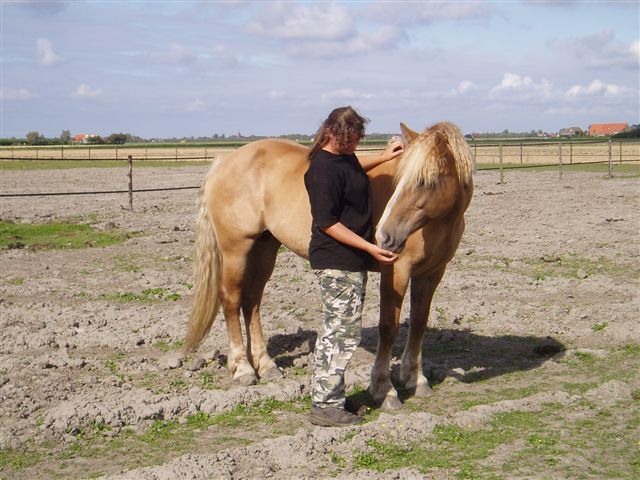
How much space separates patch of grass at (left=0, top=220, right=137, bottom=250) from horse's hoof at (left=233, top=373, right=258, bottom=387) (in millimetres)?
6497

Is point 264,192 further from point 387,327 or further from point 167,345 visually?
point 167,345

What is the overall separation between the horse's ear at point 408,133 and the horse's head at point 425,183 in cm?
3

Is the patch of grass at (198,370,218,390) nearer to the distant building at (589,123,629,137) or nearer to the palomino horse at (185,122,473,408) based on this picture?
the palomino horse at (185,122,473,408)

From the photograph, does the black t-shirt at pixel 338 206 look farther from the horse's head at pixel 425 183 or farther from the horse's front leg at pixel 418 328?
the horse's front leg at pixel 418 328

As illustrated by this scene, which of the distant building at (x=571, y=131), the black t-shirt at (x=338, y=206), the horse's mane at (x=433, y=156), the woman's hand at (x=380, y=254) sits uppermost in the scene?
the distant building at (x=571, y=131)

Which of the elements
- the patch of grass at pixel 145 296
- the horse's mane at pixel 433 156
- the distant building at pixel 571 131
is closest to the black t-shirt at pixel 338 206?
the horse's mane at pixel 433 156

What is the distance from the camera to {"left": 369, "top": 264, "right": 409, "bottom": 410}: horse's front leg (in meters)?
4.50

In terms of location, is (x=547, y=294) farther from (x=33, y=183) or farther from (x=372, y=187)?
(x=33, y=183)

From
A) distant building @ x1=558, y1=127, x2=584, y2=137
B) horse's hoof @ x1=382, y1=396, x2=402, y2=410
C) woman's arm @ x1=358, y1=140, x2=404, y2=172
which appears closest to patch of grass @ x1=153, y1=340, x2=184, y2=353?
horse's hoof @ x1=382, y1=396, x2=402, y2=410

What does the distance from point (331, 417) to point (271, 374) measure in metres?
1.18

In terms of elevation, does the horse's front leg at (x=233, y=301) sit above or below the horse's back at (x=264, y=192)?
below

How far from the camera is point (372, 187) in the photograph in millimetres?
4688

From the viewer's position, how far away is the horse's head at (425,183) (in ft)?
13.5

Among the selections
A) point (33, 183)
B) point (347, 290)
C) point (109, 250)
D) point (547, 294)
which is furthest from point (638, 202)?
point (33, 183)
